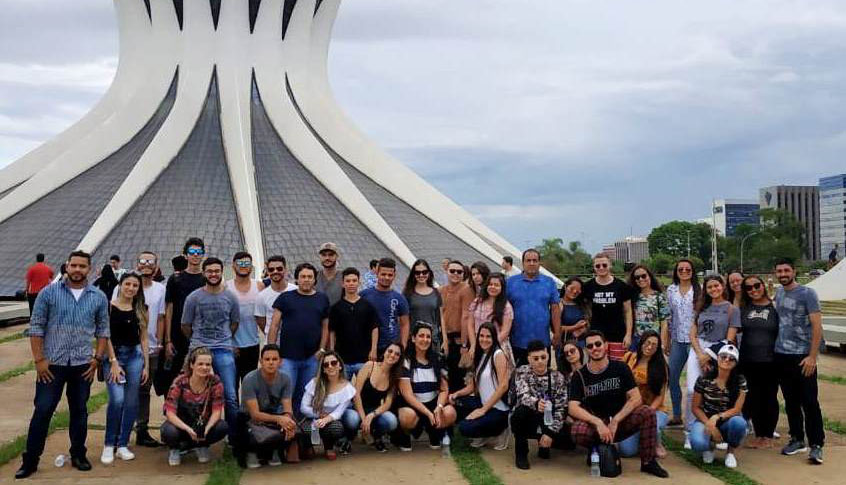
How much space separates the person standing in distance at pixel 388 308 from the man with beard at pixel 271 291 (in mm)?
662

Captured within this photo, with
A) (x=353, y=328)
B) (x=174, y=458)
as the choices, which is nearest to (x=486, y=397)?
(x=353, y=328)

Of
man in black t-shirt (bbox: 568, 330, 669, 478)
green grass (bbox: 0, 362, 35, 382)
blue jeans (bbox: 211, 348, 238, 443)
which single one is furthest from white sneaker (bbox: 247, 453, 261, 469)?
green grass (bbox: 0, 362, 35, 382)

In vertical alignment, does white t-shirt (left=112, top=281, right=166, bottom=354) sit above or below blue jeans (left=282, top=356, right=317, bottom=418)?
above

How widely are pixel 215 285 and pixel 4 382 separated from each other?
14.7 feet

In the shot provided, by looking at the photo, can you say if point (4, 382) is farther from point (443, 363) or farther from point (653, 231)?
point (653, 231)

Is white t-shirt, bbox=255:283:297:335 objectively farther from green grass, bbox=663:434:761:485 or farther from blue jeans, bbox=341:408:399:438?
green grass, bbox=663:434:761:485

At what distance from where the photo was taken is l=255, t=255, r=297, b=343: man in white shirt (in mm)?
6145

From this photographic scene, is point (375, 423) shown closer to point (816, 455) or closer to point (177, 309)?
point (177, 309)

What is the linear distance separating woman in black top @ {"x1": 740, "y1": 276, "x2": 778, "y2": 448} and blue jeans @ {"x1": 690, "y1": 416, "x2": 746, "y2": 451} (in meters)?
0.64

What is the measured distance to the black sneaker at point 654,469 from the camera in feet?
17.0

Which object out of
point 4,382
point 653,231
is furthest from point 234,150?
point 653,231

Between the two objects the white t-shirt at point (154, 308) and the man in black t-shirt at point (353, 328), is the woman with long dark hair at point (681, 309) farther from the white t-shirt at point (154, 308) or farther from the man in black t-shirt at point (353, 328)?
the white t-shirt at point (154, 308)

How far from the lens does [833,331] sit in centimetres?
1132

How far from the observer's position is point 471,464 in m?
5.47
